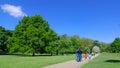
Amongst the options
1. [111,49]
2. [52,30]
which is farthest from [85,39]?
[52,30]

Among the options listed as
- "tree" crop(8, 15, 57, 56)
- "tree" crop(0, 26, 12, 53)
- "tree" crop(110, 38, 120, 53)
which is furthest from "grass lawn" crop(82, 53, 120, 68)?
"tree" crop(110, 38, 120, 53)

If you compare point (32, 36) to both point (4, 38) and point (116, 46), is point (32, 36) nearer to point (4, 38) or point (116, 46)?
point (4, 38)

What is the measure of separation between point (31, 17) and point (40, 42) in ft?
25.6

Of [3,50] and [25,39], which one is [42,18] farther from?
[3,50]

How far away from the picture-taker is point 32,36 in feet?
222

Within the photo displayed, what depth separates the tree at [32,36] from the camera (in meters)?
67.2

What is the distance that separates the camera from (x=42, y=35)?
225 feet

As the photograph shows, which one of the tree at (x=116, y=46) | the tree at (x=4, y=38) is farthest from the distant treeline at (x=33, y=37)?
the tree at (x=116, y=46)

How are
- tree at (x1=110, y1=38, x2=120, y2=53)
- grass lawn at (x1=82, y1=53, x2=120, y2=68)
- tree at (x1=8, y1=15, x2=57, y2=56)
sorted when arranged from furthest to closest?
tree at (x1=110, y1=38, x2=120, y2=53), tree at (x1=8, y1=15, x2=57, y2=56), grass lawn at (x1=82, y1=53, x2=120, y2=68)

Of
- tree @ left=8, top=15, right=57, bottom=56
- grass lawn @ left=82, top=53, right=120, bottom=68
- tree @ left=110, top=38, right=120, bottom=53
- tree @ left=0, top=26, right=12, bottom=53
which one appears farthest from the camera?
tree @ left=110, top=38, right=120, bottom=53

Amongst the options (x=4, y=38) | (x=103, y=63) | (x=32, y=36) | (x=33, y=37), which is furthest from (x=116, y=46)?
(x=103, y=63)

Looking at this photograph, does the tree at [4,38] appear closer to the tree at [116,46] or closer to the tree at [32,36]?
the tree at [32,36]

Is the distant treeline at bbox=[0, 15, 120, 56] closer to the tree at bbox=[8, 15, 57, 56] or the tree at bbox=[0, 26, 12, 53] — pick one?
the tree at bbox=[8, 15, 57, 56]

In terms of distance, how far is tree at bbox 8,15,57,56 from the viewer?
6725 centimetres
